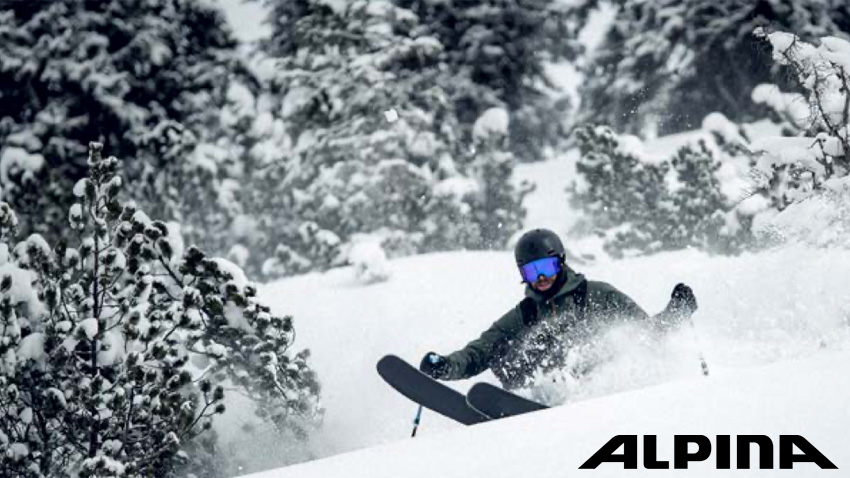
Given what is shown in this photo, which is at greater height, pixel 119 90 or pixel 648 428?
pixel 119 90

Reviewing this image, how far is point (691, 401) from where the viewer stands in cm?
302

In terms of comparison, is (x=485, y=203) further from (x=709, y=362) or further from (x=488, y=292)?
(x=709, y=362)

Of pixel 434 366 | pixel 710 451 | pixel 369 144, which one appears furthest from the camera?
pixel 369 144

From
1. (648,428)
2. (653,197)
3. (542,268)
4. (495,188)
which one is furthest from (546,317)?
(495,188)

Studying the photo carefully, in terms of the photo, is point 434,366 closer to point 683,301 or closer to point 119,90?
point 683,301

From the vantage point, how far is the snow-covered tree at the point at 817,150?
21.7 ft

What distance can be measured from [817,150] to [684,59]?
15.0m

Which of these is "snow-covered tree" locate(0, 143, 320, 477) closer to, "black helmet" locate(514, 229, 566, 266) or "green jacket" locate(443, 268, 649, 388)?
"green jacket" locate(443, 268, 649, 388)

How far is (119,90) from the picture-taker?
15789 mm

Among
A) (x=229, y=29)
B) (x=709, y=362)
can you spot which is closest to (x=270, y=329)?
(x=709, y=362)

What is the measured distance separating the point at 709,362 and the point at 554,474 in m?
4.38

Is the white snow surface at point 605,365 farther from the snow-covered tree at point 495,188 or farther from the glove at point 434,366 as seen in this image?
the snow-covered tree at point 495,188

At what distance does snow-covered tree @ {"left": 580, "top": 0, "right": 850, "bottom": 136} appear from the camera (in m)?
19.7

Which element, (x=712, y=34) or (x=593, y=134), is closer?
(x=593, y=134)
